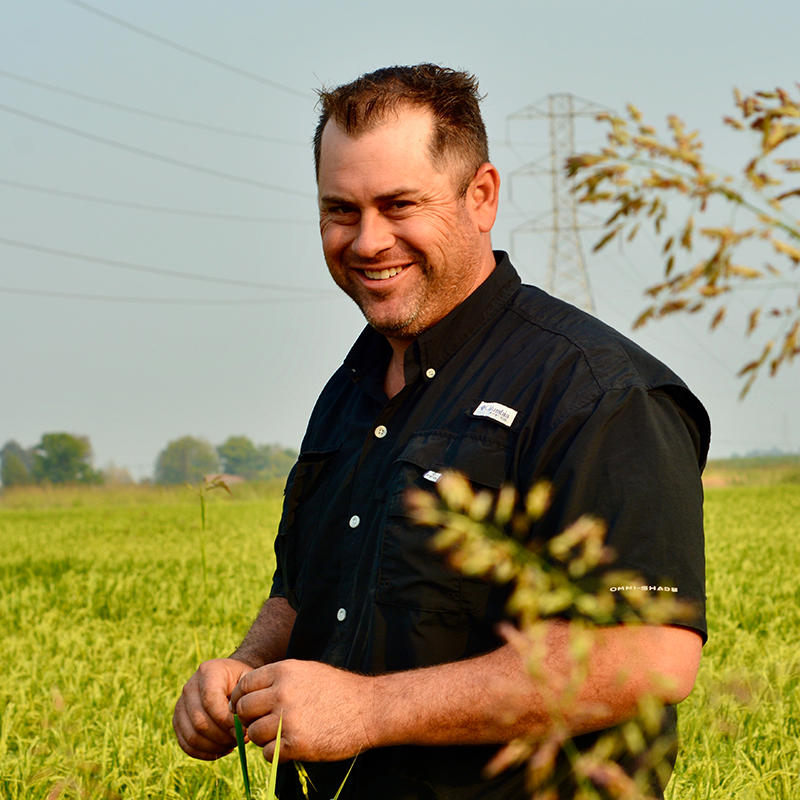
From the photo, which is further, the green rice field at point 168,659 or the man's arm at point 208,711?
the green rice field at point 168,659

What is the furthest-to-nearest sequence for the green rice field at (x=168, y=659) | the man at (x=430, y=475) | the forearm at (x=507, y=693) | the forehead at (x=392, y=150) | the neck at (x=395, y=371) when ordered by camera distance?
1. the green rice field at (x=168, y=659)
2. the neck at (x=395, y=371)
3. the forehead at (x=392, y=150)
4. the man at (x=430, y=475)
5. the forearm at (x=507, y=693)

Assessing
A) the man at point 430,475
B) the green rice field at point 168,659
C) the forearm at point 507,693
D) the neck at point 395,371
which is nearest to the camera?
the forearm at point 507,693

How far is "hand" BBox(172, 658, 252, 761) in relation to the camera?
6.69 feet

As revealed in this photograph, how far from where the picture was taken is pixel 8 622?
719 centimetres

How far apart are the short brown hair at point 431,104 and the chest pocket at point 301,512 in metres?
0.86

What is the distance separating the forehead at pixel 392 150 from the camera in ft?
7.16

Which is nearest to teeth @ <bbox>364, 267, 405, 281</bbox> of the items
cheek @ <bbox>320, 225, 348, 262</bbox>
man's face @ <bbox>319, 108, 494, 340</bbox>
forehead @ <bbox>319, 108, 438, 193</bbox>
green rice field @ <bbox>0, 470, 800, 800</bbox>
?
man's face @ <bbox>319, 108, 494, 340</bbox>

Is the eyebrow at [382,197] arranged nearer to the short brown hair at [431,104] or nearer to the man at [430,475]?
the man at [430,475]

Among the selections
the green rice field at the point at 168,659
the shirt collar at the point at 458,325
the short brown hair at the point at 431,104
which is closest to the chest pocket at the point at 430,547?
the shirt collar at the point at 458,325

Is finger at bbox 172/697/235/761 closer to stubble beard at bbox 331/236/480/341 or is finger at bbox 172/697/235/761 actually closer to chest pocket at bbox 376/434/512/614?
chest pocket at bbox 376/434/512/614

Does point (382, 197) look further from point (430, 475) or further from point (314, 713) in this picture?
point (314, 713)

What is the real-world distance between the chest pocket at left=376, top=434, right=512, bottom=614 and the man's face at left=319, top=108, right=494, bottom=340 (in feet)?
1.55

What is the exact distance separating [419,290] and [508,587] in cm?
82

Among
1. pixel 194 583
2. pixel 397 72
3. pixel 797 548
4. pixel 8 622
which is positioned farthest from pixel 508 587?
pixel 797 548
